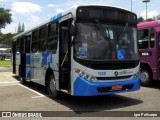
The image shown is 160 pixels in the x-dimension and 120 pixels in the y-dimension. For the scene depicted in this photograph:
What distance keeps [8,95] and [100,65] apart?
490cm

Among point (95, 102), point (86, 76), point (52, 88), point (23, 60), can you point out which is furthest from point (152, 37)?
point (23, 60)

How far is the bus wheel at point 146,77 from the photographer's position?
13.4 m

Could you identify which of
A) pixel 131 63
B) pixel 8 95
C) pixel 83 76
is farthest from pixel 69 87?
pixel 8 95

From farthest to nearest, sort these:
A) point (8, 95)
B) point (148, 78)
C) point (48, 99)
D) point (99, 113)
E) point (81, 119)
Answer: point (148, 78)
point (8, 95)
point (48, 99)
point (99, 113)
point (81, 119)

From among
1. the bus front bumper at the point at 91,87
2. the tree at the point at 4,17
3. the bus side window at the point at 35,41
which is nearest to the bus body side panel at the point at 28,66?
the bus side window at the point at 35,41

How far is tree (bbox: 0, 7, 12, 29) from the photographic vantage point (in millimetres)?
63594

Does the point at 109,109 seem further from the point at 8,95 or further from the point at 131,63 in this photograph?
the point at 8,95

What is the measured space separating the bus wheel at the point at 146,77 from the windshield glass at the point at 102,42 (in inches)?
166

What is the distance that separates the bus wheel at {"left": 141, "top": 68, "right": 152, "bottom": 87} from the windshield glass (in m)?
4.22

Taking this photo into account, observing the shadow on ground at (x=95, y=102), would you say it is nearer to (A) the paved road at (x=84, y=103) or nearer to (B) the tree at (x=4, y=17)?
(A) the paved road at (x=84, y=103)

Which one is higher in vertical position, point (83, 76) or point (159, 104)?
point (83, 76)

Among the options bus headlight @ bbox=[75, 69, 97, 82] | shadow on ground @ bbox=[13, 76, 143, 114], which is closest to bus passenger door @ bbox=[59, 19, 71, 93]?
shadow on ground @ bbox=[13, 76, 143, 114]

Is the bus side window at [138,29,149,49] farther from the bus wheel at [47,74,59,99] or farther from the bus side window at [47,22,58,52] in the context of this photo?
the bus wheel at [47,74,59,99]

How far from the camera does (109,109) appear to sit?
28.5 feet
